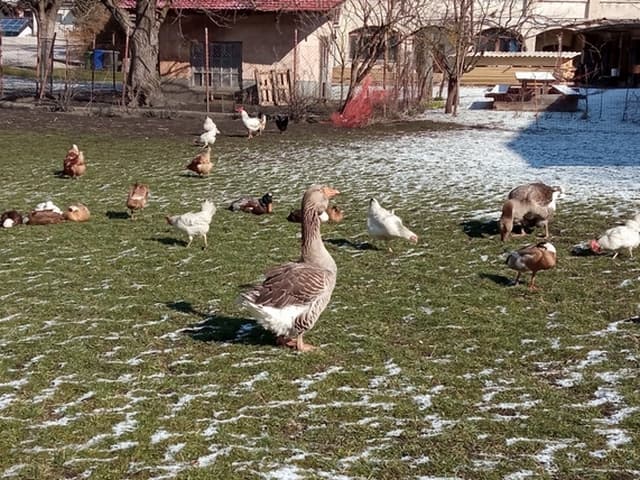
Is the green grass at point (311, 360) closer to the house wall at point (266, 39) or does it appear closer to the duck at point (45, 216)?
the duck at point (45, 216)

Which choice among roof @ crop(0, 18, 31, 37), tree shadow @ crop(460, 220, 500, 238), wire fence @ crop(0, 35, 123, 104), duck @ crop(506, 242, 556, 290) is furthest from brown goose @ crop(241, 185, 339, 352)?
roof @ crop(0, 18, 31, 37)

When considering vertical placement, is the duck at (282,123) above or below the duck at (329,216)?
above

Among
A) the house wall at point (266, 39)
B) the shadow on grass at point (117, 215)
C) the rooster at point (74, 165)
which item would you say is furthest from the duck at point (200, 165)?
the house wall at point (266, 39)

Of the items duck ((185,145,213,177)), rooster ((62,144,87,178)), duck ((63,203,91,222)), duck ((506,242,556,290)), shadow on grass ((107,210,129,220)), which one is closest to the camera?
duck ((506,242,556,290))

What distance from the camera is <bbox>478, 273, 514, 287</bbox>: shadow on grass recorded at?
29.9 feet

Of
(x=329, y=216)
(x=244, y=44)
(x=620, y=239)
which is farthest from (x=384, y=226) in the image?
(x=244, y=44)

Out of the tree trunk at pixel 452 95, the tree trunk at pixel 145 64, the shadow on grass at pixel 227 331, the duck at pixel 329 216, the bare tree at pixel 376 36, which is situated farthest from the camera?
the tree trunk at pixel 452 95

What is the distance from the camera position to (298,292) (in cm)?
645

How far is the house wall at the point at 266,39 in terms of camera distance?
105ft

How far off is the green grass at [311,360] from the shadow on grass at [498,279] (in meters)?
0.06

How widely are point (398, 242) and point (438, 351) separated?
13.6ft

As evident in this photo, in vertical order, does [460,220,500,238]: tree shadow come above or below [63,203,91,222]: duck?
below

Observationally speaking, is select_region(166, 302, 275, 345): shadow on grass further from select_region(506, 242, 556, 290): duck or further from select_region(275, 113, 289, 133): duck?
select_region(275, 113, 289, 133): duck

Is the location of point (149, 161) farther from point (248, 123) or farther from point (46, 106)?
point (46, 106)
